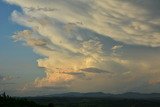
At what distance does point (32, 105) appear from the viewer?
197 m

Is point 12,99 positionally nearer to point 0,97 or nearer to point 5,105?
point 0,97

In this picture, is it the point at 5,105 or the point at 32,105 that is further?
the point at 32,105

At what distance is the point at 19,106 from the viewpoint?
18788 centimetres

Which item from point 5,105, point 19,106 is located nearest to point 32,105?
point 19,106

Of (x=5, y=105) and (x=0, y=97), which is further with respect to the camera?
(x=0, y=97)

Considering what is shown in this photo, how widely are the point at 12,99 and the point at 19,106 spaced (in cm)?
1203

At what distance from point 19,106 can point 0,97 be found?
12.5m

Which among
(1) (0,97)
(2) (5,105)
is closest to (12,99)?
(1) (0,97)

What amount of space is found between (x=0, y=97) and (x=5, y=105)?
51.1 ft

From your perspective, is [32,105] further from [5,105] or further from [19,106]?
[5,105]

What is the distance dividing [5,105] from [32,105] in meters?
22.7

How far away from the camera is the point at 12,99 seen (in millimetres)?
198125

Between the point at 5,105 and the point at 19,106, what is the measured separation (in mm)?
12178
